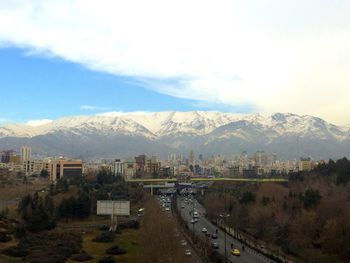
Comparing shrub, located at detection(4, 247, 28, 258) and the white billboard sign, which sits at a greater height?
the white billboard sign

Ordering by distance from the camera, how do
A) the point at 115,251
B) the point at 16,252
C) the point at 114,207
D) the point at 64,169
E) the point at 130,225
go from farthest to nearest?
the point at 64,169 → the point at 130,225 → the point at 114,207 → the point at 115,251 → the point at 16,252

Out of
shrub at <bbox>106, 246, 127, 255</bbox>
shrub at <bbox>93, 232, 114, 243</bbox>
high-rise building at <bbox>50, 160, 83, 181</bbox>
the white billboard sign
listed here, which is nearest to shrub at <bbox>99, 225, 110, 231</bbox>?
the white billboard sign

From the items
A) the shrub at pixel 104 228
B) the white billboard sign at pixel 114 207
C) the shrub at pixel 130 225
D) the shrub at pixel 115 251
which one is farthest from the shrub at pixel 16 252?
the shrub at pixel 130 225

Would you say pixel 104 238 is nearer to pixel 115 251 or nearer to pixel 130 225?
pixel 115 251

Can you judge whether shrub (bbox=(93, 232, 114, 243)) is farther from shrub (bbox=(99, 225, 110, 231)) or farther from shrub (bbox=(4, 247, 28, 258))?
shrub (bbox=(4, 247, 28, 258))

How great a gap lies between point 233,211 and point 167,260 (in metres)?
44.2

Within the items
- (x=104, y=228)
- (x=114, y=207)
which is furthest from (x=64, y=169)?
(x=114, y=207)

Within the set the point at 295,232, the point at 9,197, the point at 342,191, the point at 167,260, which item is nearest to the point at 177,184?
the point at 9,197

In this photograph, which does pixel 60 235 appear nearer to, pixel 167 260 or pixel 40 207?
pixel 40 207

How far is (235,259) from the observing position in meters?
44.8

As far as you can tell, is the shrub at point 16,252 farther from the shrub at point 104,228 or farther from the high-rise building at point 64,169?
the high-rise building at point 64,169

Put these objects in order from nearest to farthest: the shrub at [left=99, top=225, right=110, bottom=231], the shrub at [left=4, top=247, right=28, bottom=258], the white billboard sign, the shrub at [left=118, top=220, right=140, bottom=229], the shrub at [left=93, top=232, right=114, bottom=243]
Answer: the shrub at [left=4, top=247, right=28, bottom=258] → the shrub at [left=93, top=232, right=114, bottom=243] → the white billboard sign → the shrub at [left=99, top=225, right=110, bottom=231] → the shrub at [left=118, top=220, right=140, bottom=229]

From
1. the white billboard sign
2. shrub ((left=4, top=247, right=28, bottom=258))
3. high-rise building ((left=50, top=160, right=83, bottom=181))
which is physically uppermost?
high-rise building ((left=50, top=160, right=83, bottom=181))

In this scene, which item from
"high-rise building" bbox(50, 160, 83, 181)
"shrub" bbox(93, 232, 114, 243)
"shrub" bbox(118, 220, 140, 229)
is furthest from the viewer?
"high-rise building" bbox(50, 160, 83, 181)
